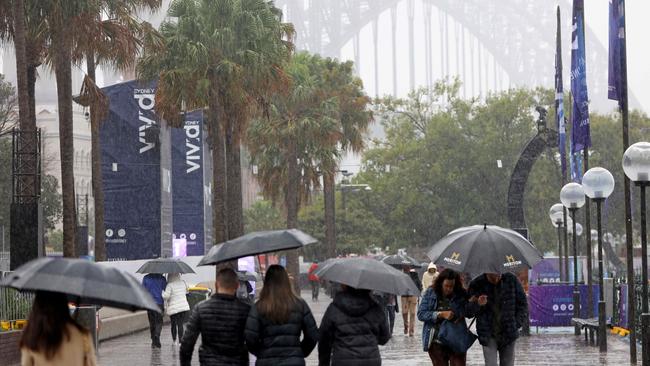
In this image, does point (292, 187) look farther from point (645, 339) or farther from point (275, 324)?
point (275, 324)

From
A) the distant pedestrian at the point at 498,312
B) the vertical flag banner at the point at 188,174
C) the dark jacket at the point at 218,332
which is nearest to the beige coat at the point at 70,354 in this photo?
the dark jacket at the point at 218,332

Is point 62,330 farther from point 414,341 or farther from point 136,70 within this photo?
point 136,70

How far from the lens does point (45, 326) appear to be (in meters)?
7.62

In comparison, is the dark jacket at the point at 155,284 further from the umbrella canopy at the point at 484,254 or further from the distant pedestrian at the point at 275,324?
the distant pedestrian at the point at 275,324

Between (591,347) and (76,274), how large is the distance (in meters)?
18.0

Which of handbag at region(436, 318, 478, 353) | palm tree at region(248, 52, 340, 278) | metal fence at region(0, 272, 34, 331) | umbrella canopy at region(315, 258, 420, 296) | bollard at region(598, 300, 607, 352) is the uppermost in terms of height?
palm tree at region(248, 52, 340, 278)

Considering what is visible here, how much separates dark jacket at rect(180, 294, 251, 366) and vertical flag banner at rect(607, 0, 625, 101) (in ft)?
38.8

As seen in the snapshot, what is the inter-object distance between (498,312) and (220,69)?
85.6ft

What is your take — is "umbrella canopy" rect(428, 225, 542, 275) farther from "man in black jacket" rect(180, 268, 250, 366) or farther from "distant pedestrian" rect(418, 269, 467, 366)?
"man in black jacket" rect(180, 268, 250, 366)

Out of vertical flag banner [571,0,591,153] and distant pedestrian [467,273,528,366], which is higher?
vertical flag banner [571,0,591,153]

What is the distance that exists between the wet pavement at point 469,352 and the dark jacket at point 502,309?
782 cm

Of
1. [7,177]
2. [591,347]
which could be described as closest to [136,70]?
[591,347]

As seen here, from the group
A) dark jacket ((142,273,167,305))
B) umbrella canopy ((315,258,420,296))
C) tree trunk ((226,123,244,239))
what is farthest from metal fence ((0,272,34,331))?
tree trunk ((226,123,244,239))

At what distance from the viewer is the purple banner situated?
29594mm
